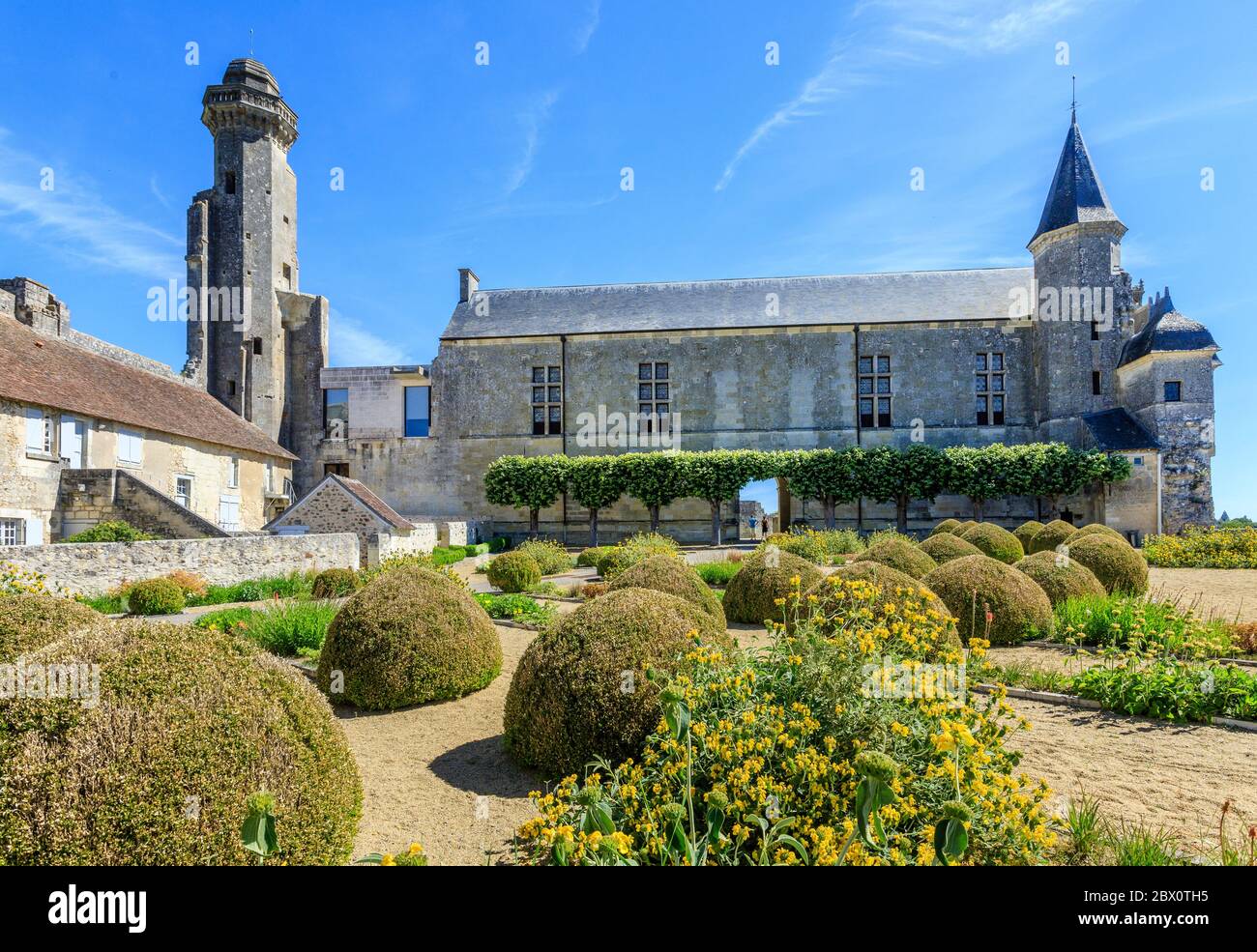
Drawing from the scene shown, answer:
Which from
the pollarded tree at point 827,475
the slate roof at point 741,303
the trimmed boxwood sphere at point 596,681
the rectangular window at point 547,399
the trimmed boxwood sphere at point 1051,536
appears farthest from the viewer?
the rectangular window at point 547,399

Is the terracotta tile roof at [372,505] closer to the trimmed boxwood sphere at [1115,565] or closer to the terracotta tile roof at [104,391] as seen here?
the terracotta tile roof at [104,391]

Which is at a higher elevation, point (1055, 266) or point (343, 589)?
point (1055, 266)

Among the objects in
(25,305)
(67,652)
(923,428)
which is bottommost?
(67,652)

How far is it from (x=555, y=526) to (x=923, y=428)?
16.3 meters

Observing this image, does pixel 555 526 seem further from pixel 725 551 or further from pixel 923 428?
pixel 923 428

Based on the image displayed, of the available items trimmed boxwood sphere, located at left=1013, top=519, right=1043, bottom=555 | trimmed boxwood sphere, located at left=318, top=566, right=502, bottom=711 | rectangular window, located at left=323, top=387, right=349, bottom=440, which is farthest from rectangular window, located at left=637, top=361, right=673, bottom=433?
trimmed boxwood sphere, located at left=318, top=566, right=502, bottom=711

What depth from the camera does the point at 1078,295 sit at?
80.8ft

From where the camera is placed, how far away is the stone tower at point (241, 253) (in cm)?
2803

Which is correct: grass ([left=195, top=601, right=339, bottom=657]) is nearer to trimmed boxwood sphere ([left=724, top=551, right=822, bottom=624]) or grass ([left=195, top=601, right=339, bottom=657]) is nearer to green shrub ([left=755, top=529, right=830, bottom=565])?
trimmed boxwood sphere ([left=724, top=551, right=822, bottom=624])

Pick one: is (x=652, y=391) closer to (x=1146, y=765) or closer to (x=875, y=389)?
(x=875, y=389)

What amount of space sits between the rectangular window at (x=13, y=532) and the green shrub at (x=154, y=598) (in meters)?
7.40

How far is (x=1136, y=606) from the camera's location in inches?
311

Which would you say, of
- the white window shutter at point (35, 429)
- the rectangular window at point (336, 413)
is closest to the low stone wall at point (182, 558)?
the white window shutter at point (35, 429)
